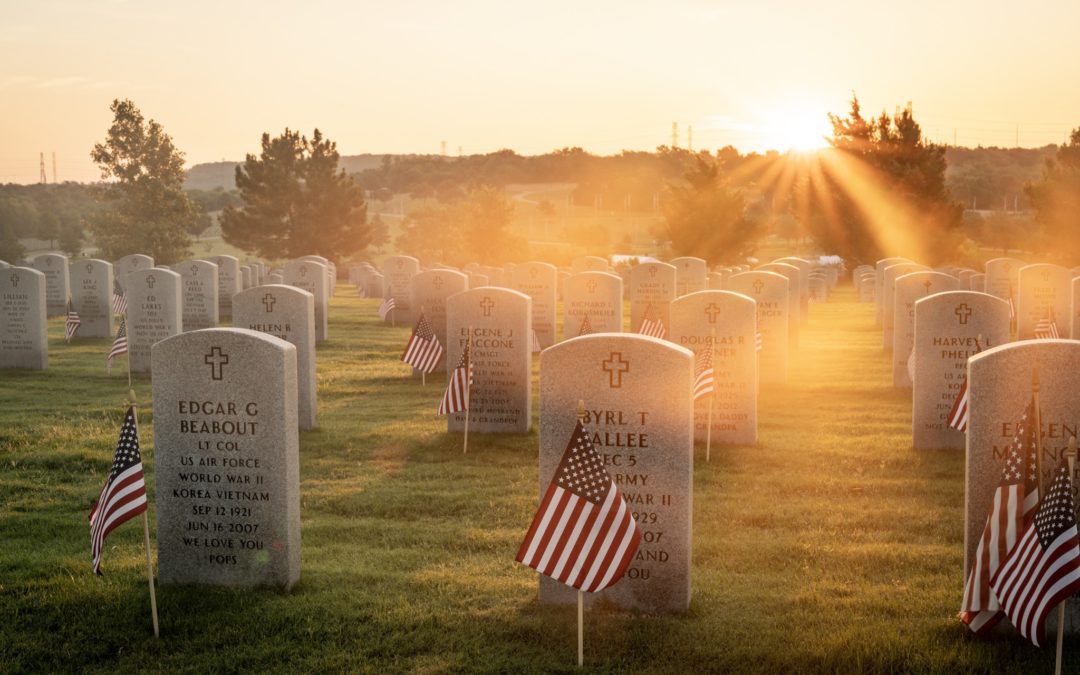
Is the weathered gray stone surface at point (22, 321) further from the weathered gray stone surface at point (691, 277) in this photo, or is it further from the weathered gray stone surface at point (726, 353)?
the weathered gray stone surface at point (691, 277)

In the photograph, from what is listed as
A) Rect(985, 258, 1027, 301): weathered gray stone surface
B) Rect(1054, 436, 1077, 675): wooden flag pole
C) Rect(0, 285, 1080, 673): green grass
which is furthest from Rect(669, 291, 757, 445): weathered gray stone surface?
Rect(985, 258, 1027, 301): weathered gray stone surface

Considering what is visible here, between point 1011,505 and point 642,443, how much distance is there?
8.28 ft

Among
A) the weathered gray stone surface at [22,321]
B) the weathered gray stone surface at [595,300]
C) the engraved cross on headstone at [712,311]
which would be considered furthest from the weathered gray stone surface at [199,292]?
the engraved cross on headstone at [712,311]

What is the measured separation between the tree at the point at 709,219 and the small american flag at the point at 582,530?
169 ft

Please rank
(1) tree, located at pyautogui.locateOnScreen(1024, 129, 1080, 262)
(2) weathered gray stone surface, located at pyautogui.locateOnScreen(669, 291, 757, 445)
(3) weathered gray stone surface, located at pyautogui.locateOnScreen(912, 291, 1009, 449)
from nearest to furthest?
(3) weathered gray stone surface, located at pyautogui.locateOnScreen(912, 291, 1009, 449)
(2) weathered gray stone surface, located at pyautogui.locateOnScreen(669, 291, 757, 445)
(1) tree, located at pyautogui.locateOnScreen(1024, 129, 1080, 262)

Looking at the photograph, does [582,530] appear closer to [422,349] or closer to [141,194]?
[422,349]

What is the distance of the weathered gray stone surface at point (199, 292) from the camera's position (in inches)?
945

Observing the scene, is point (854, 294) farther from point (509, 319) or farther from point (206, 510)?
point (206, 510)

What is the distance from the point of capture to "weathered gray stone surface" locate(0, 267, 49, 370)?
2000 centimetres

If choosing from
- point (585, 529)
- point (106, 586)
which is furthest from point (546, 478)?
point (106, 586)

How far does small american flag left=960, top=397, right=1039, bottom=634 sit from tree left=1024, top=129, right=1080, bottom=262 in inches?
2125

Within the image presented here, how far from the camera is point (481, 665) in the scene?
6.68 meters

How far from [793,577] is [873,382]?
1138cm

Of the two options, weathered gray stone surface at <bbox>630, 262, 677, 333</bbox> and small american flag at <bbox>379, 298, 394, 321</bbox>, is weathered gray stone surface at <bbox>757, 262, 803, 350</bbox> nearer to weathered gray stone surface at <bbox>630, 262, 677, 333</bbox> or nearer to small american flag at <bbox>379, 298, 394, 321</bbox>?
weathered gray stone surface at <bbox>630, 262, 677, 333</bbox>
